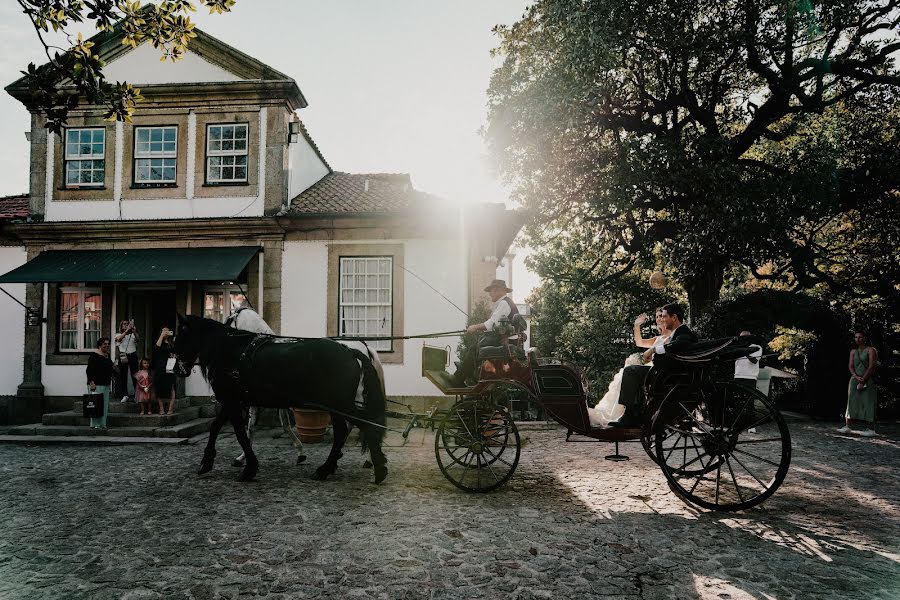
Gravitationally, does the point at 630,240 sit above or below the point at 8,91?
below

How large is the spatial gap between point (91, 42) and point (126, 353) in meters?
8.73

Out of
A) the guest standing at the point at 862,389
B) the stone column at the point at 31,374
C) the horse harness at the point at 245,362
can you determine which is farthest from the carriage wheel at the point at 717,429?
the stone column at the point at 31,374

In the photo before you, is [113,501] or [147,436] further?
[147,436]

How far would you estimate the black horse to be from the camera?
6.50 meters

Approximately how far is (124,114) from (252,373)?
3.21m

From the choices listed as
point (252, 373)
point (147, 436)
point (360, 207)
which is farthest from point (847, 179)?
point (147, 436)

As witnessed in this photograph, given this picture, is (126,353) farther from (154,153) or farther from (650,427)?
(650,427)

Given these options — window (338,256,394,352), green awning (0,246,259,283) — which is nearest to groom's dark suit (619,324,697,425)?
window (338,256,394,352)

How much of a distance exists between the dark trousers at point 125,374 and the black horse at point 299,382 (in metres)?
5.88

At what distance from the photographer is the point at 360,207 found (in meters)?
12.6

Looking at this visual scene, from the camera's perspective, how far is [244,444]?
263 inches

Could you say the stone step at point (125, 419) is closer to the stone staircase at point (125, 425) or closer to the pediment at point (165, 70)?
the stone staircase at point (125, 425)

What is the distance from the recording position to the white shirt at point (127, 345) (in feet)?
37.5

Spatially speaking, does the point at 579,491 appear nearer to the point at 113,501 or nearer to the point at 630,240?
the point at 113,501
